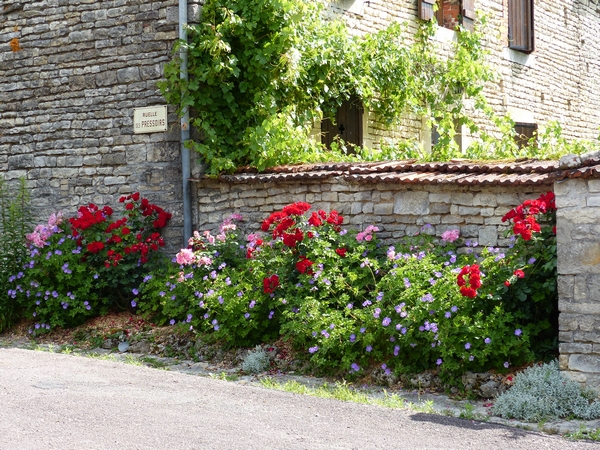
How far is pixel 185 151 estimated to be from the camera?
9133mm

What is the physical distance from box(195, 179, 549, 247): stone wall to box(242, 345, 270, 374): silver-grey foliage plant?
1.57 m

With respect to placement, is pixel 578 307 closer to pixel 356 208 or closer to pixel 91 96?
pixel 356 208

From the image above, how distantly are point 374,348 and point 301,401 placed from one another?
105 cm

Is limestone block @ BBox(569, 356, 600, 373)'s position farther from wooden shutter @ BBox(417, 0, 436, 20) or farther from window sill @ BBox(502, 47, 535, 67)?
window sill @ BBox(502, 47, 535, 67)

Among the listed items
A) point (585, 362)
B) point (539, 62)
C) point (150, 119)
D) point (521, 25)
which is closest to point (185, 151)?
point (150, 119)

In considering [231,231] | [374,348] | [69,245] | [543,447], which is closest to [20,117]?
[69,245]

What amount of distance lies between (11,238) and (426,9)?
6.11m

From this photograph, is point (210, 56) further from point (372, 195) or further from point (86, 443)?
point (86, 443)

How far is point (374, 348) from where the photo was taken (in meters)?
6.69

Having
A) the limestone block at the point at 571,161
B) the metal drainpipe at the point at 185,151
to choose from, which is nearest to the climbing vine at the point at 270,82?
the metal drainpipe at the point at 185,151

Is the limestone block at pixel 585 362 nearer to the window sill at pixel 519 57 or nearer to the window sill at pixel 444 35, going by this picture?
the window sill at pixel 444 35

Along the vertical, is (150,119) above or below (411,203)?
above

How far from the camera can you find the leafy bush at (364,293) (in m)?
6.18

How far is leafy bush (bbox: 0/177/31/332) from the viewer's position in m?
9.30
